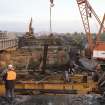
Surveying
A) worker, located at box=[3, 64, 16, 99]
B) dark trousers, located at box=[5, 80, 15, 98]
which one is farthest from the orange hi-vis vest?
dark trousers, located at box=[5, 80, 15, 98]

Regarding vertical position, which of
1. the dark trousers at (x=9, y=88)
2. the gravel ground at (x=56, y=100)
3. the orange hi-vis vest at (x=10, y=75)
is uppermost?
the orange hi-vis vest at (x=10, y=75)

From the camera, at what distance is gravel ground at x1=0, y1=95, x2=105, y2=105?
17.3 meters

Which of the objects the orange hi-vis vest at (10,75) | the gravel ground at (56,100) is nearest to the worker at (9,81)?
the orange hi-vis vest at (10,75)

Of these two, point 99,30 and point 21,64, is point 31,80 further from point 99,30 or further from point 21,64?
point 99,30

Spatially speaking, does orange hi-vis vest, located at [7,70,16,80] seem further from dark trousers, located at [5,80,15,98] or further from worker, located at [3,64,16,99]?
dark trousers, located at [5,80,15,98]

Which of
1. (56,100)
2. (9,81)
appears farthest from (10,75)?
(56,100)

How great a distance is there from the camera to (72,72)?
22.5 m

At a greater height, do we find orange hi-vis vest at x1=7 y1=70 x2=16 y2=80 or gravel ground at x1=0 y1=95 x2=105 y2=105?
orange hi-vis vest at x1=7 y1=70 x2=16 y2=80

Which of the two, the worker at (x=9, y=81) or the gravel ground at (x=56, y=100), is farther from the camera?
the worker at (x=9, y=81)

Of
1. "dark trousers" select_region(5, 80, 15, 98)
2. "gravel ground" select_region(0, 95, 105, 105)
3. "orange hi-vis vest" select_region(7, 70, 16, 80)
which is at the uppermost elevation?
"orange hi-vis vest" select_region(7, 70, 16, 80)

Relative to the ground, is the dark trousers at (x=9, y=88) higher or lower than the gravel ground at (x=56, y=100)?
higher

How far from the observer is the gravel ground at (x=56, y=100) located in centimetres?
1733

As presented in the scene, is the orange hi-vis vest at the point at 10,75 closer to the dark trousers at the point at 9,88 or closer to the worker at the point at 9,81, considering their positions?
the worker at the point at 9,81

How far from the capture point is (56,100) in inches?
701
